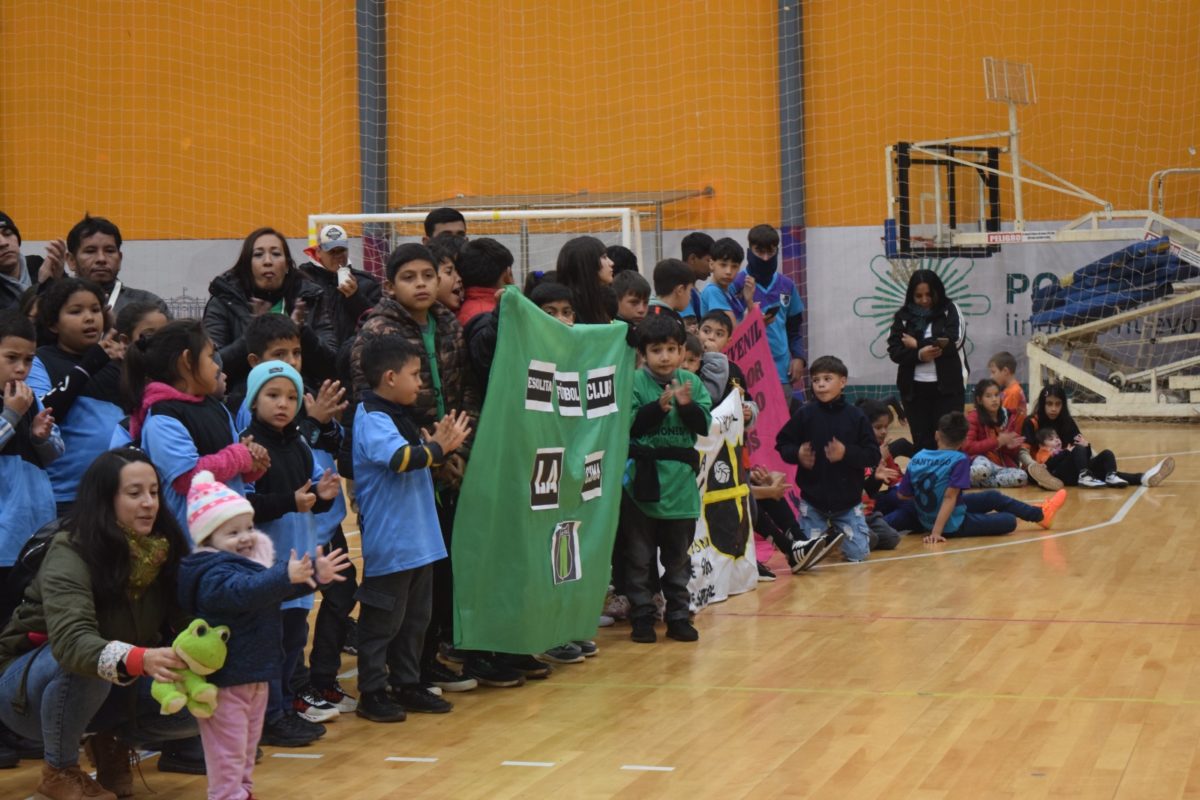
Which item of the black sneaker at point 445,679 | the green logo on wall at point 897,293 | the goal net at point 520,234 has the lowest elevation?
the black sneaker at point 445,679

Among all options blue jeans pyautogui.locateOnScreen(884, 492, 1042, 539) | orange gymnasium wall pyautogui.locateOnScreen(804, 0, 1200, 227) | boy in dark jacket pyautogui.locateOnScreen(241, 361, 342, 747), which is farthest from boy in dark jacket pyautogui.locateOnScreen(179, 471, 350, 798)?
orange gymnasium wall pyautogui.locateOnScreen(804, 0, 1200, 227)

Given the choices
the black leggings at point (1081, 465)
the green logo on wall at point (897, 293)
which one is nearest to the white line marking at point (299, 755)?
the black leggings at point (1081, 465)

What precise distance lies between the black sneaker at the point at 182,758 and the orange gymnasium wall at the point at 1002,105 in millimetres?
13917

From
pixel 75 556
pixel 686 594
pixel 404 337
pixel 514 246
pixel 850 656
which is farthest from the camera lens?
pixel 514 246

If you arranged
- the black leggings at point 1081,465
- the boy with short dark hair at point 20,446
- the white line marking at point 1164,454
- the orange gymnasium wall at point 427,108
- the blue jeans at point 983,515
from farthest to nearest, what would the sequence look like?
the orange gymnasium wall at point 427,108 → the white line marking at point 1164,454 → the black leggings at point 1081,465 → the blue jeans at point 983,515 → the boy with short dark hair at point 20,446

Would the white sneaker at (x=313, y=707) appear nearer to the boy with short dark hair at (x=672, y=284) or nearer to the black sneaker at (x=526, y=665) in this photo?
the black sneaker at (x=526, y=665)

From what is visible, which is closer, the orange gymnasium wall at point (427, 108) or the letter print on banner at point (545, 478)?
the letter print on banner at point (545, 478)

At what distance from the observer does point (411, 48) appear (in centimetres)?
1781

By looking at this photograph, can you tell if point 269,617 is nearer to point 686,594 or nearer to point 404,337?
point 404,337

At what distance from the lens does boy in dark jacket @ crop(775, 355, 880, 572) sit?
804 centimetres

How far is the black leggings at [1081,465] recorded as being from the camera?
11352 millimetres

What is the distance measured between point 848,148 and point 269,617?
47.2 feet

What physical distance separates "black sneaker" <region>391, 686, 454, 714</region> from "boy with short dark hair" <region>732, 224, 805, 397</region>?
14.7 ft

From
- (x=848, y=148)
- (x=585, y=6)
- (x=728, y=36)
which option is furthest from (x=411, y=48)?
(x=848, y=148)
